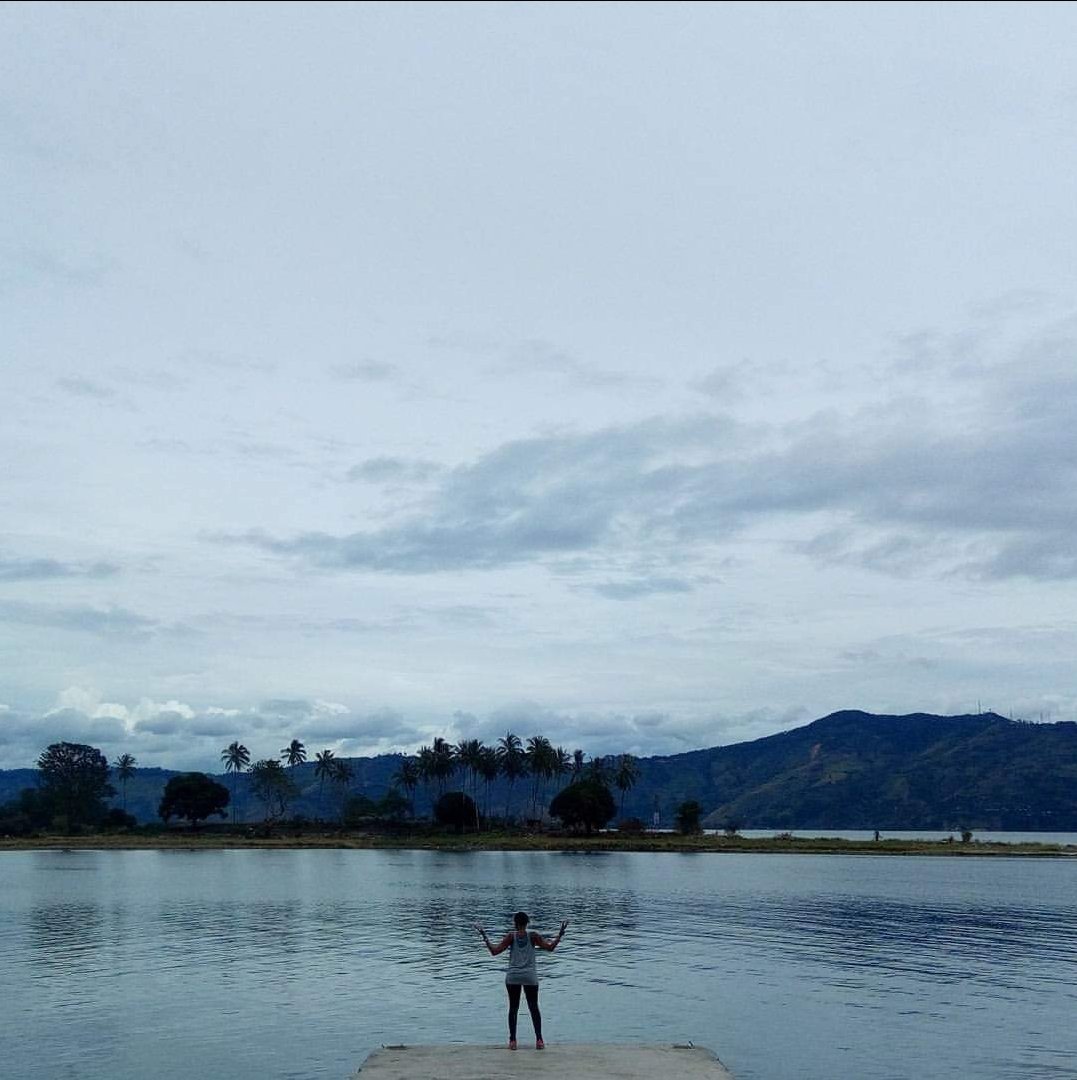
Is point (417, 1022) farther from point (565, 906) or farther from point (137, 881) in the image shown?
point (137, 881)

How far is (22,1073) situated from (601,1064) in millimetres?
15122

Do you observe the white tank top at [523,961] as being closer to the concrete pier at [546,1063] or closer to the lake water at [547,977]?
the concrete pier at [546,1063]

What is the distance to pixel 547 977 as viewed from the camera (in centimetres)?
4791

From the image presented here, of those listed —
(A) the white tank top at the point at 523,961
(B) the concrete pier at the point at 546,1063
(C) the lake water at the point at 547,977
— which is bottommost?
(C) the lake water at the point at 547,977

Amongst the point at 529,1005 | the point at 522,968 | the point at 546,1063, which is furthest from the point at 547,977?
the point at 546,1063

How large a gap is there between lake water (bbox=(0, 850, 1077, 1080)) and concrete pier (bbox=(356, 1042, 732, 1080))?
11.4 feet

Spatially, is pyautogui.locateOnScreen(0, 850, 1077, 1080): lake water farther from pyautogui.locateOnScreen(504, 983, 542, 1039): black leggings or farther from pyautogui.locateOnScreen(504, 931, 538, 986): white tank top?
pyautogui.locateOnScreen(504, 931, 538, 986): white tank top

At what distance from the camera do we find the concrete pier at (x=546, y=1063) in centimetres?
2509

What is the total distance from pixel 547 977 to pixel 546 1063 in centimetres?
2242

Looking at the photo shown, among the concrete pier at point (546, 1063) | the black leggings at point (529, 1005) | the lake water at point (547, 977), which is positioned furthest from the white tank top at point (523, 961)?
the lake water at point (547, 977)

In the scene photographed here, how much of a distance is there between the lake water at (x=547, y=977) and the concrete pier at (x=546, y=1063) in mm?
3487

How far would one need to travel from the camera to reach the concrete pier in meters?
25.1

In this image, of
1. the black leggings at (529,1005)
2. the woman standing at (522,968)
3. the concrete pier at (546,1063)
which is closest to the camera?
the concrete pier at (546,1063)

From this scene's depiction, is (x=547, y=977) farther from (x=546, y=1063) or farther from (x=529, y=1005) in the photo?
(x=546, y=1063)
